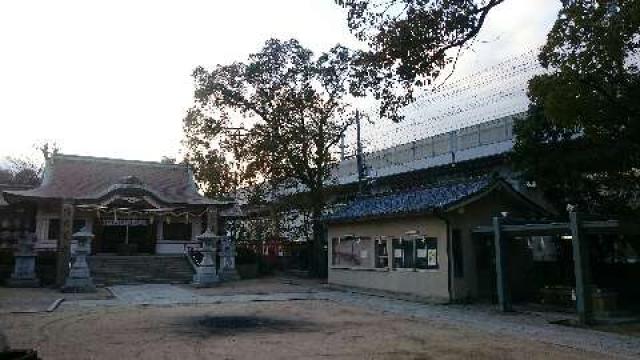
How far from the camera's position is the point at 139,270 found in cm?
2753

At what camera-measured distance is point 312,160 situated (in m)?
28.0

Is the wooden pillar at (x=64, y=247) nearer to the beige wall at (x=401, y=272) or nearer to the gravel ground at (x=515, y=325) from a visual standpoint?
the beige wall at (x=401, y=272)

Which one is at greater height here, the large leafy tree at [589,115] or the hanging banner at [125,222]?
the large leafy tree at [589,115]

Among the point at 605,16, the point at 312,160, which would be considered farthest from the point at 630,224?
the point at 312,160

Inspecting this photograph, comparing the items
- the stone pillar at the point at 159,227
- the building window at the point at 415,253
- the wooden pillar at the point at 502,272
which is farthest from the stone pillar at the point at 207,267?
the wooden pillar at the point at 502,272

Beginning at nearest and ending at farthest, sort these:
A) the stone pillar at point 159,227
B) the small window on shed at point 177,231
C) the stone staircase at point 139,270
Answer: the stone staircase at point 139,270, the stone pillar at point 159,227, the small window on shed at point 177,231

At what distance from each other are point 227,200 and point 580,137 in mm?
22160

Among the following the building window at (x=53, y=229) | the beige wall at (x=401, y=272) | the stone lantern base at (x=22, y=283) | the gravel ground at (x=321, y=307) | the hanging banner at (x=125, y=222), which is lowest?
the gravel ground at (x=321, y=307)

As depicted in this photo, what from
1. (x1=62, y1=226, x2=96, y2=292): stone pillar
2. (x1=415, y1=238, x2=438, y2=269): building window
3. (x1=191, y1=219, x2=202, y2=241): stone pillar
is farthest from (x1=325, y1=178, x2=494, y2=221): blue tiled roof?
(x1=191, y1=219, x2=202, y2=241): stone pillar

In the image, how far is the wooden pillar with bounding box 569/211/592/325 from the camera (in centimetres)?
1230

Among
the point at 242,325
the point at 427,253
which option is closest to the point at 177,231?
the point at 427,253

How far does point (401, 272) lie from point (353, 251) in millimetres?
3684

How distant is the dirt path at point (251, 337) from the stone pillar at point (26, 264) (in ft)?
33.7

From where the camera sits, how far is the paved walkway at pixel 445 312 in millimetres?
10234
